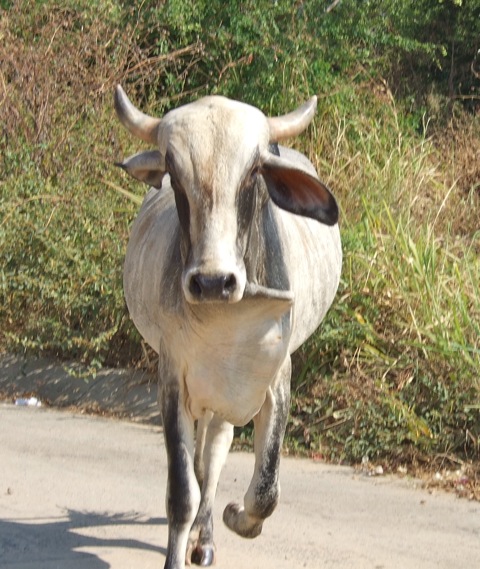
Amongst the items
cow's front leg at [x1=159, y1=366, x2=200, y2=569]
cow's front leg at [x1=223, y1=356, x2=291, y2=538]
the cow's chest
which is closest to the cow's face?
the cow's chest

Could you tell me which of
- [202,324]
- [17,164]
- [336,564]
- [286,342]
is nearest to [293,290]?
[286,342]

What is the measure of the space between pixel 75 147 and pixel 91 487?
171 inches

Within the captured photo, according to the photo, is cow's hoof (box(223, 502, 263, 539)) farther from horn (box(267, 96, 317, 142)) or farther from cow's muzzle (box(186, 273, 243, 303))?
horn (box(267, 96, 317, 142))

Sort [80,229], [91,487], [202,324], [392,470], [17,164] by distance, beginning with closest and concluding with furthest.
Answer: [202,324]
[91,487]
[392,470]
[80,229]
[17,164]

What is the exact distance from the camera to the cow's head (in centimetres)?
407

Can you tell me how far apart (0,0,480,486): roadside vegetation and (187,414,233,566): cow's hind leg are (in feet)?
5.54

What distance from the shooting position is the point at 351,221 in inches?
336

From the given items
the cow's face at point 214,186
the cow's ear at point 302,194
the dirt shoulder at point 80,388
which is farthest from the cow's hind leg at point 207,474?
the dirt shoulder at point 80,388

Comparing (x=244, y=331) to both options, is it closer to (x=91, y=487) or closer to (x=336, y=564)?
(x=336, y=564)

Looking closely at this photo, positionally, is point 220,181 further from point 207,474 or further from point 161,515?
point 161,515

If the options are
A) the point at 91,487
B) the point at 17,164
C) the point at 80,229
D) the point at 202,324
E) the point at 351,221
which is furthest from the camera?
the point at 17,164

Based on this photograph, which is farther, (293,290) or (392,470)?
(392,470)

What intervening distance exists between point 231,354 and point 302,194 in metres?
0.66

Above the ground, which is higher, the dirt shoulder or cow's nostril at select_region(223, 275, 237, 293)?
cow's nostril at select_region(223, 275, 237, 293)
